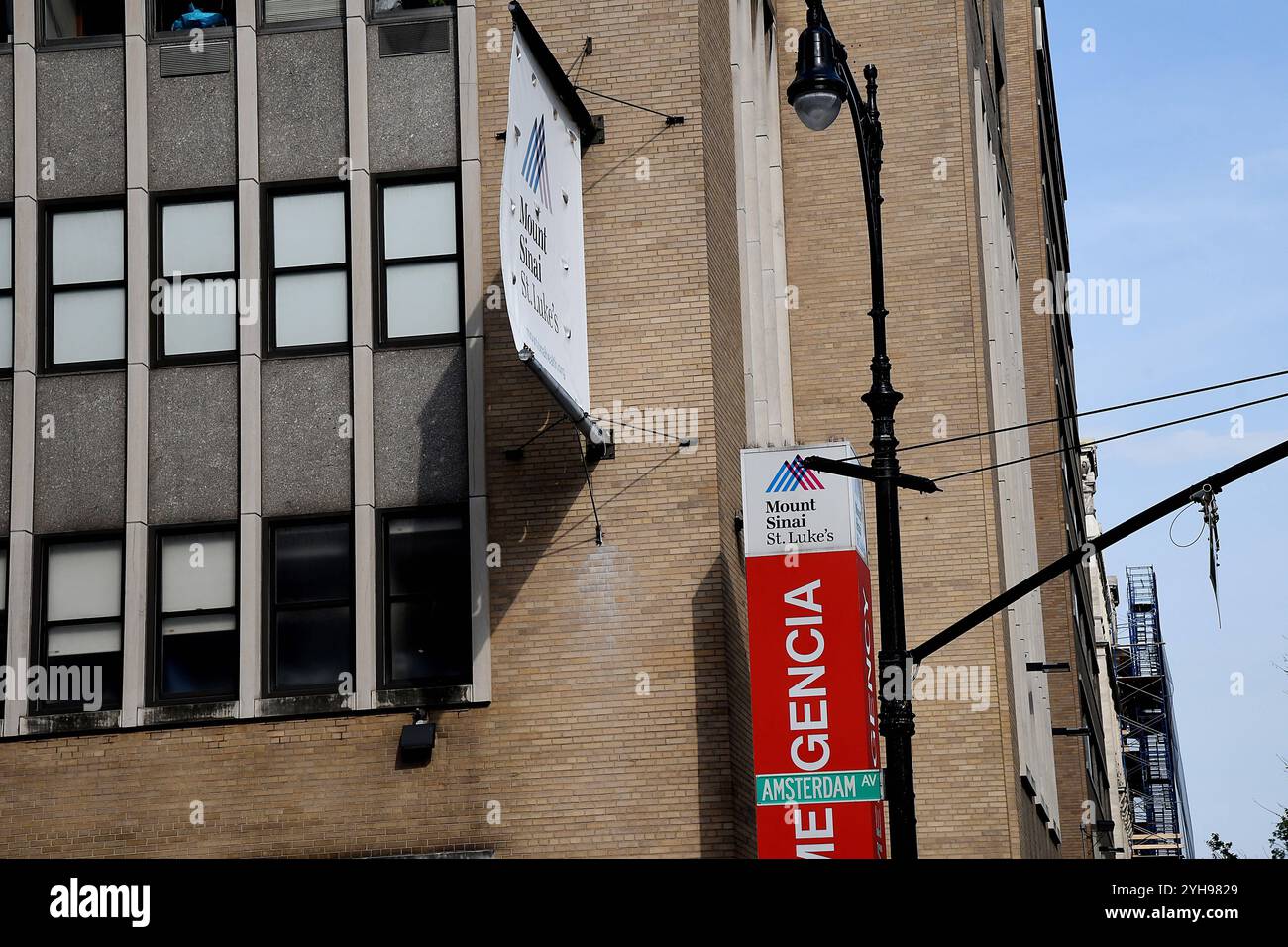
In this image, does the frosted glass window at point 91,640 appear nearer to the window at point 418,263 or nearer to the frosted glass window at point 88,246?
the frosted glass window at point 88,246

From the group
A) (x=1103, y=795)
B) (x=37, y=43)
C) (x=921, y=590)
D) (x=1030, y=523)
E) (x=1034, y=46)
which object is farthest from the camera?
(x=1103, y=795)

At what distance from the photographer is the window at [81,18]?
21719 millimetres

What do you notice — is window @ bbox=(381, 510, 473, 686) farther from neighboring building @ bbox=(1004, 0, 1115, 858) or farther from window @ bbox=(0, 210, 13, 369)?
neighboring building @ bbox=(1004, 0, 1115, 858)

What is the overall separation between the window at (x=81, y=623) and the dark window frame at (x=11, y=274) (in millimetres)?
2274

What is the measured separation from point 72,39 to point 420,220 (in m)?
5.06

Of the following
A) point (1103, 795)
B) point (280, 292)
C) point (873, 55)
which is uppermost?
point (873, 55)

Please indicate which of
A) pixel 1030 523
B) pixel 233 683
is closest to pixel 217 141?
pixel 233 683

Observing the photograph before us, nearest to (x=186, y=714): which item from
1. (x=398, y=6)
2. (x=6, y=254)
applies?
(x=6, y=254)

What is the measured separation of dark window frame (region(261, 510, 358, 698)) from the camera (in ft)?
64.8

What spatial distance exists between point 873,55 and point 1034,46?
20807 mm

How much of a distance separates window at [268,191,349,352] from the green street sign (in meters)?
7.20

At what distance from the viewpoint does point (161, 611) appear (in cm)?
2011

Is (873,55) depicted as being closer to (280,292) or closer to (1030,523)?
(280,292)

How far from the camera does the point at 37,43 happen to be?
2158 centimetres
